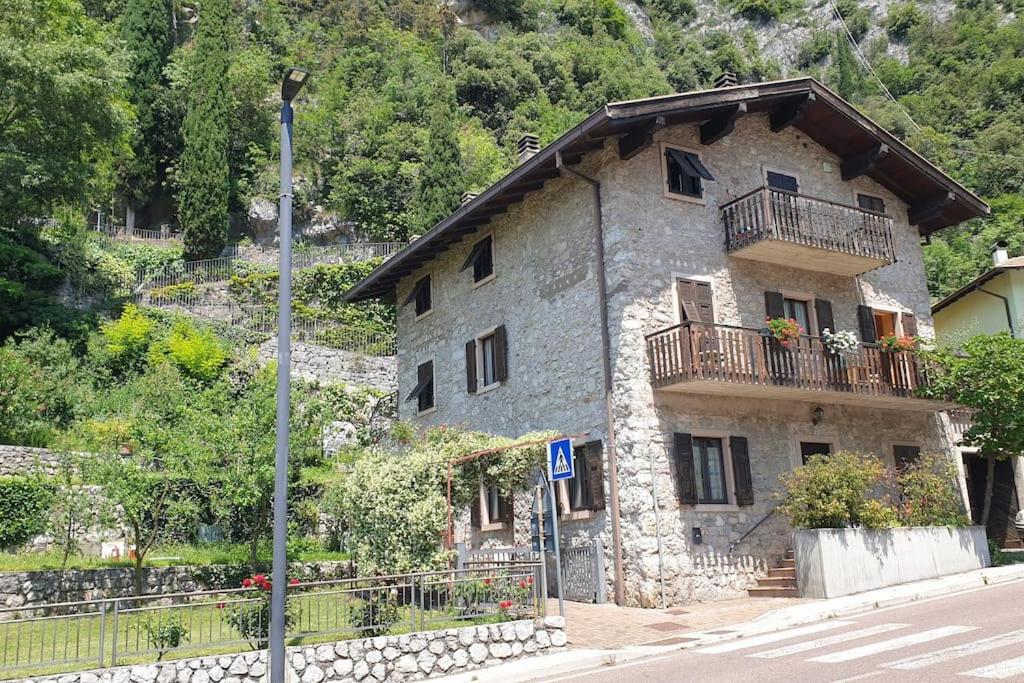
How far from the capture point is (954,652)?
9.54m

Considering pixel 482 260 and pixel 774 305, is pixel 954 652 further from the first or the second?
pixel 482 260

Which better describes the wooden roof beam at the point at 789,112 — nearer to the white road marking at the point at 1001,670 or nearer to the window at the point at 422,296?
the window at the point at 422,296

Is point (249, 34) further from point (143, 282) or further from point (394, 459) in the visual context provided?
point (394, 459)

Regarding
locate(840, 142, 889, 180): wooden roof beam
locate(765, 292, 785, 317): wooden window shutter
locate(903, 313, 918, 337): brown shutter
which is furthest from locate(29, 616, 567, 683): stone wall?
locate(840, 142, 889, 180): wooden roof beam

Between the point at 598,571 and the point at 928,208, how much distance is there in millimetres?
13224

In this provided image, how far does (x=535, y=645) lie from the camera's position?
477 inches

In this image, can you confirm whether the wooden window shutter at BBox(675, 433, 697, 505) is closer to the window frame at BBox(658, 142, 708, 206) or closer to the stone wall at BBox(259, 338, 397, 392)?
the window frame at BBox(658, 142, 708, 206)

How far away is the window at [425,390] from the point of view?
24.6 m

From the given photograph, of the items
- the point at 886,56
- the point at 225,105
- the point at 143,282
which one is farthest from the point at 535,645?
the point at 886,56

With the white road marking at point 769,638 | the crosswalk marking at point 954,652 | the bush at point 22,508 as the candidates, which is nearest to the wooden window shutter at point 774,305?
the white road marking at point 769,638

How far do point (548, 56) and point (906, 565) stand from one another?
5179 centimetres

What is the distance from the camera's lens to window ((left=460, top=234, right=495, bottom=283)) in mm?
22125

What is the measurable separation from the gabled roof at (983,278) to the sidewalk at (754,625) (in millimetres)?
11043

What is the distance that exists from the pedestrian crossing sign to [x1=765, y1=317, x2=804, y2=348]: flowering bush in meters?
6.44
